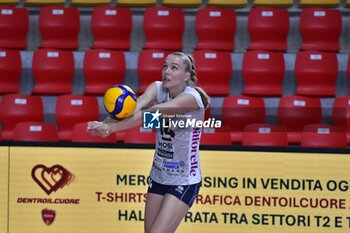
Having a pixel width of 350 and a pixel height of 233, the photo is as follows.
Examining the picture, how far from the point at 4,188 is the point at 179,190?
2350 millimetres

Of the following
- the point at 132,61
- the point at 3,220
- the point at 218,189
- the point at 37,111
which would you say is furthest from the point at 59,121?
the point at 218,189

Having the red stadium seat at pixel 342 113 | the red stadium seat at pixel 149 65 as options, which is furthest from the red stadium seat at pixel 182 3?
the red stadium seat at pixel 342 113

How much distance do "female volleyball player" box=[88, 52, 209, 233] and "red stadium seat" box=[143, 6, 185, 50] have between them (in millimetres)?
A: 4351

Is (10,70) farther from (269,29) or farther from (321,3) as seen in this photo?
(321,3)

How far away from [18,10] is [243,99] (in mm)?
3609

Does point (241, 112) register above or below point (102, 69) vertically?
below

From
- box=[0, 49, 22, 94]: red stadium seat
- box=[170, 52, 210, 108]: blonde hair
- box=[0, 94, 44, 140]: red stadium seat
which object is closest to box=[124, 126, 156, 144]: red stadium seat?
box=[0, 94, 44, 140]: red stadium seat

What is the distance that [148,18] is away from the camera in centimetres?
999

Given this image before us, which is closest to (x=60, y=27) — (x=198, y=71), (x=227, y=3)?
(x=198, y=71)

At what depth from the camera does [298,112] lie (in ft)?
29.1

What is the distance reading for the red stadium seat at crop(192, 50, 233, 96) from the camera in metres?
9.42

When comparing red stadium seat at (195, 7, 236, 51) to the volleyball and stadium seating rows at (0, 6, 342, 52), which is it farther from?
the volleyball

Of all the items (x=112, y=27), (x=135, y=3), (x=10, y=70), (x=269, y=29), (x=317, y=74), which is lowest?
(x=10, y=70)

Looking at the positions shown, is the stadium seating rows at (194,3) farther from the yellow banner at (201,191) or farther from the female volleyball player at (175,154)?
the female volleyball player at (175,154)
